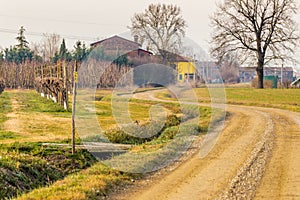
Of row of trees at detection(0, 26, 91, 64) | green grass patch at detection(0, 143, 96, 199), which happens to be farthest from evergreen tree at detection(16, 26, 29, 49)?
green grass patch at detection(0, 143, 96, 199)

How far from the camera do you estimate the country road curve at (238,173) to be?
396 inches

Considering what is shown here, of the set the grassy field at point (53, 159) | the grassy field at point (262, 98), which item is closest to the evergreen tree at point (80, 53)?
the grassy field at point (262, 98)

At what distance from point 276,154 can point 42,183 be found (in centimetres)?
708

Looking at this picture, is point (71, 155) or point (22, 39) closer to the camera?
point (71, 155)

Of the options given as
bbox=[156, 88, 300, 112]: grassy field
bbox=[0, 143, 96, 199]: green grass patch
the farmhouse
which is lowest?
bbox=[0, 143, 96, 199]: green grass patch

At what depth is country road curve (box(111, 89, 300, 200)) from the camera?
33.0 ft

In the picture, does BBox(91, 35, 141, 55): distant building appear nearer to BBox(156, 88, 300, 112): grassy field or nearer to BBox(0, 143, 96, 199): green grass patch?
BBox(156, 88, 300, 112): grassy field

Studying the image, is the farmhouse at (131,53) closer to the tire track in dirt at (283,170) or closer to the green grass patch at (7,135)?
the green grass patch at (7,135)

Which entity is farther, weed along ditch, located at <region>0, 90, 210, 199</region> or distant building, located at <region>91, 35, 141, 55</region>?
distant building, located at <region>91, 35, 141, 55</region>

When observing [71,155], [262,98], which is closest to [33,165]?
[71,155]

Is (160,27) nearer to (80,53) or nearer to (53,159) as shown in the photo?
(80,53)

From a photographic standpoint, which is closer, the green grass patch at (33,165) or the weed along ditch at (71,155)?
the weed along ditch at (71,155)

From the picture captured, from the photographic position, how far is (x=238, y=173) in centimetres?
1208

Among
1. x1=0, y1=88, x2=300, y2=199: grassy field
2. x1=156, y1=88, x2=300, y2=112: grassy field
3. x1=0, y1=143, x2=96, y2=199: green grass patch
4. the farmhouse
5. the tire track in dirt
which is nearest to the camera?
the tire track in dirt
